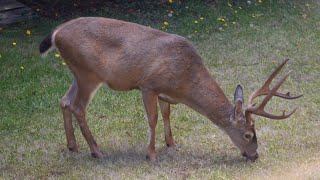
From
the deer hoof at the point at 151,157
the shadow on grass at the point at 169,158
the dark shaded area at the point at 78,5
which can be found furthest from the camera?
the dark shaded area at the point at 78,5

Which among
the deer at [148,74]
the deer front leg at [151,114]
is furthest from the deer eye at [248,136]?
the deer front leg at [151,114]

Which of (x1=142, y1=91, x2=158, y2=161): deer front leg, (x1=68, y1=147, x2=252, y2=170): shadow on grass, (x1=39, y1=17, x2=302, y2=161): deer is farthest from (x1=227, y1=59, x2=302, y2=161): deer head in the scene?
(x1=142, y1=91, x2=158, y2=161): deer front leg

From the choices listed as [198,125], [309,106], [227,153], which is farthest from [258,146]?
[309,106]

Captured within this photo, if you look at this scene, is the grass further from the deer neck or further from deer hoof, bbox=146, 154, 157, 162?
the deer neck

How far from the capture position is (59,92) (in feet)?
27.7

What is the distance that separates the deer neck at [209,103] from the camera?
6.45 m

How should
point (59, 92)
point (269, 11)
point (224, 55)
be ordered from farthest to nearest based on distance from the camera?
point (269, 11) < point (224, 55) < point (59, 92)

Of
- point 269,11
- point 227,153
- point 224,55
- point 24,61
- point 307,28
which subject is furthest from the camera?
point 269,11

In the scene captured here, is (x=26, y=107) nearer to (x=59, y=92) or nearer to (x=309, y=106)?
(x=59, y=92)

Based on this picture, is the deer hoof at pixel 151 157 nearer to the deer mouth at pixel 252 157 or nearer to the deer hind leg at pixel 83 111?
the deer hind leg at pixel 83 111

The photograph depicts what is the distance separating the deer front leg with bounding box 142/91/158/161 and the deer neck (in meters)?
0.37

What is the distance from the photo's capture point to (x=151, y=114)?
6465 mm

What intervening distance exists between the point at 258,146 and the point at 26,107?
310cm

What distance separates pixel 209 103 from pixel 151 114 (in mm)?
631
